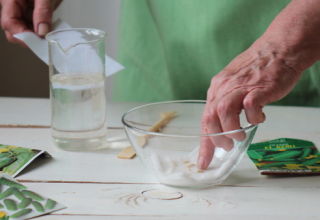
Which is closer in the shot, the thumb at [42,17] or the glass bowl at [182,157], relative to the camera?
the glass bowl at [182,157]

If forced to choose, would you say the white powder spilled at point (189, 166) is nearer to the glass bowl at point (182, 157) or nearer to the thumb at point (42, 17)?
the glass bowl at point (182, 157)

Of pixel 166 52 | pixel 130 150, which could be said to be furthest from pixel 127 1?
pixel 130 150

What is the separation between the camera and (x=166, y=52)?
4.99 ft

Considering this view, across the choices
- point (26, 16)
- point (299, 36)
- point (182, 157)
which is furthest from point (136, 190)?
point (26, 16)

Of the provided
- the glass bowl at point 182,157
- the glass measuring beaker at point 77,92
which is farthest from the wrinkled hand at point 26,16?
the glass bowl at point 182,157

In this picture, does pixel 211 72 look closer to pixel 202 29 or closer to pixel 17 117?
pixel 202 29

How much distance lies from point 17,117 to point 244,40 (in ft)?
1.72

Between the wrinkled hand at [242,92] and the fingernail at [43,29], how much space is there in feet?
1.34

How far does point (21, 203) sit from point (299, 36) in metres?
0.49

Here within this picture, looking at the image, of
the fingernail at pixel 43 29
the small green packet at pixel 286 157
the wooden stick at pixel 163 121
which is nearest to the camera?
the small green packet at pixel 286 157

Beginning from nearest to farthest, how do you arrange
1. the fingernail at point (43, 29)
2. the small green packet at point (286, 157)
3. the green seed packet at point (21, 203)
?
the green seed packet at point (21, 203)
the small green packet at point (286, 157)
the fingernail at point (43, 29)

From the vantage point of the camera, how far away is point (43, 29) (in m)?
1.25

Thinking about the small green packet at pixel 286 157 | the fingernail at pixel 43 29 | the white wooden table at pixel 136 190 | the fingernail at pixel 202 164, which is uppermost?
the fingernail at pixel 43 29

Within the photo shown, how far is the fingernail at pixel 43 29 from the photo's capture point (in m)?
1.24
